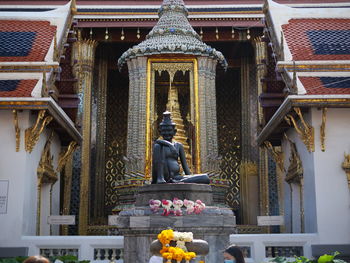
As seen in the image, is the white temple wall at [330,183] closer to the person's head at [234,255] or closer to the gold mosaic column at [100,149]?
the person's head at [234,255]

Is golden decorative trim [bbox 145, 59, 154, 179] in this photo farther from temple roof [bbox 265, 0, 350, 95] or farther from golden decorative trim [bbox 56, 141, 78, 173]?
temple roof [bbox 265, 0, 350, 95]

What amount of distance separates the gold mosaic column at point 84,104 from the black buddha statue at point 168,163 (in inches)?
303

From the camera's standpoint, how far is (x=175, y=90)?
14469 millimetres

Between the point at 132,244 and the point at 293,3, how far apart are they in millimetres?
12423

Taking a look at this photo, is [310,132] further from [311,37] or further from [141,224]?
[141,224]

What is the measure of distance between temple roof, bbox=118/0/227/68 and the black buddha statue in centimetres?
439

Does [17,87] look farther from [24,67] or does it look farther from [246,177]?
[246,177]

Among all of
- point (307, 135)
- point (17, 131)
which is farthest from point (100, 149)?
point (307, 135)

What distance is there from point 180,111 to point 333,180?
18.5 ft

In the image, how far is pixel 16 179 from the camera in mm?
10859

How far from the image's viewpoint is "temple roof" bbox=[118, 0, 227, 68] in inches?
521

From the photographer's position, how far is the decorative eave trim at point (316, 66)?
1195cm

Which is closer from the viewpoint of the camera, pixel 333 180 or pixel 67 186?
pixel 333 180

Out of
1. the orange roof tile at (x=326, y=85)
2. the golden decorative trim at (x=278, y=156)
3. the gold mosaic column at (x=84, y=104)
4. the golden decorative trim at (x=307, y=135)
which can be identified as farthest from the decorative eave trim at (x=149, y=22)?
the golden decorative trim at (x=307, y=135)
